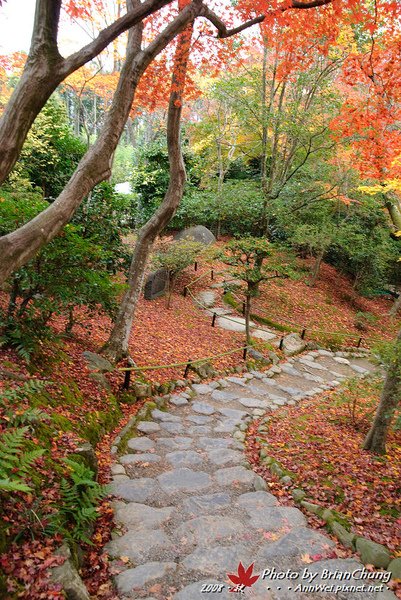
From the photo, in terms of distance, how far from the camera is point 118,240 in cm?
824

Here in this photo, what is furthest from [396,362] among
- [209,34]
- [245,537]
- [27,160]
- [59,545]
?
[27,160]

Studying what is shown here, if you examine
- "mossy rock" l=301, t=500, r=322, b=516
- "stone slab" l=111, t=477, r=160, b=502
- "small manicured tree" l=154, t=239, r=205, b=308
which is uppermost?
"small manicured tree" l=154, t=239, r=205, b=308

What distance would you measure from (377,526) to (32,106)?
4.89 m

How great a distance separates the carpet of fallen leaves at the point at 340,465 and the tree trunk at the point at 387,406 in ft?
0.48

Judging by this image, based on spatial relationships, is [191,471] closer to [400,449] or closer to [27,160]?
[400,449]

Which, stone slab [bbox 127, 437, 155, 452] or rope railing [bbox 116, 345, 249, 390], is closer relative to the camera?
stone slab [bbox 127, 437, 155, 452]

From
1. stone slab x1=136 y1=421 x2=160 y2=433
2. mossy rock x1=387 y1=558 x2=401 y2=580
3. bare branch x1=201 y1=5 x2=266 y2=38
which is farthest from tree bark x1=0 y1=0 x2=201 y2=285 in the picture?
mossy rock x1=387 y1=558 x2=401 y2=580

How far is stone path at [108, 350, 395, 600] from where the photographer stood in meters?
2.62

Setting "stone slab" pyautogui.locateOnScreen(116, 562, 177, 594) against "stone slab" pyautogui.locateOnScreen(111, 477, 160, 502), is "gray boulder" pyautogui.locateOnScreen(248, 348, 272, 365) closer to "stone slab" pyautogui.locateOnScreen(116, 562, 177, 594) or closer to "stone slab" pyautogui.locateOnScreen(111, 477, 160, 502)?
"stone slab" pyautogui.locateOnScreen(111, 477, 160, 502)

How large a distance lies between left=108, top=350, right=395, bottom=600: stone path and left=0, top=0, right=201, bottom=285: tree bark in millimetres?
2556

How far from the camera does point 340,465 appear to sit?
436 cm

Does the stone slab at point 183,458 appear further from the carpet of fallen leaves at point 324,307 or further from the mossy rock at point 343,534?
the carpet of fallen leaves at point 324,307

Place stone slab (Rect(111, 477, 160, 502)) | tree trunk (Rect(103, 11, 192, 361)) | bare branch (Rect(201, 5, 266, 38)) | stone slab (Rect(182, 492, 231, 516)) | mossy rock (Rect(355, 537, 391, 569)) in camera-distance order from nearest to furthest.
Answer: mossy rock (Rect(355, 537, 391, 569)), stone slab (Rect(182, 492, 231, 516)), stone slab (Rect(111, 477, 160, 502)), bare branch (Rect(201, 5, 266, 38)), tree trunk (Rect(103, 11, 192, 361))

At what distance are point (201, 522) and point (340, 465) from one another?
194 centimetres
